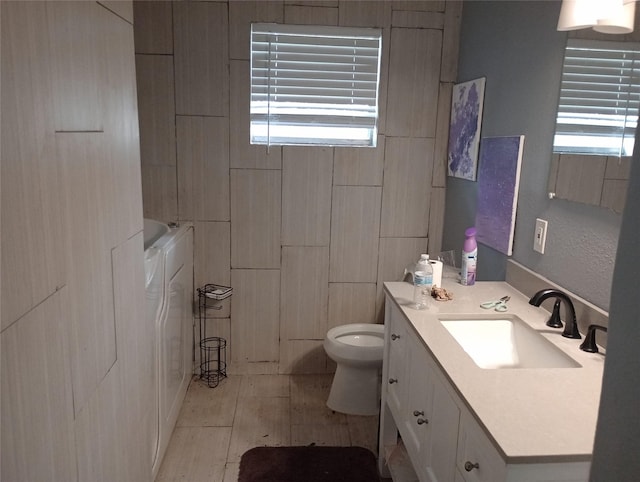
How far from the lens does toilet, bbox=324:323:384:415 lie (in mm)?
2768

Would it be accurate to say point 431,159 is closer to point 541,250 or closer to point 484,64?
point 484,64

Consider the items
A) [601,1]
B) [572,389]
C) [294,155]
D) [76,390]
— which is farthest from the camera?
[294,155]

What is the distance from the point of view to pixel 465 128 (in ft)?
9.28

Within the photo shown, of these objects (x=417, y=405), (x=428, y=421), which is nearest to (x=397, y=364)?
(x=417, y=405)

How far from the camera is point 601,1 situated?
1602 mm

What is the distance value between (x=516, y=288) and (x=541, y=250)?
0.74ft

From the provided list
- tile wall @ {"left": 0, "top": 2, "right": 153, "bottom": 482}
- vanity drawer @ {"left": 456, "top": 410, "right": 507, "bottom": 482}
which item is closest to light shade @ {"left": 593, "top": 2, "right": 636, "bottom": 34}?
vanity drawer @ {"left": 456, "top": 410, "right": 507, "bottom": 482}

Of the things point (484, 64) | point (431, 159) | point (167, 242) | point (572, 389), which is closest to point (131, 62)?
point (167, 242)

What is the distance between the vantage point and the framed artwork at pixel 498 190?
2.27 metres

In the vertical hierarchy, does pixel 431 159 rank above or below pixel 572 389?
above

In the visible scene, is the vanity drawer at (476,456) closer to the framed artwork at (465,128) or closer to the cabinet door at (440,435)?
the cabinet door at (440,435)

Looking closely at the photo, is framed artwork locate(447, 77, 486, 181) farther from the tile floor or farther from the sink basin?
the tile floor

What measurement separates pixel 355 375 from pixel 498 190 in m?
1.25

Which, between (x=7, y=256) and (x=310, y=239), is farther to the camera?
(x=310, y=239)
